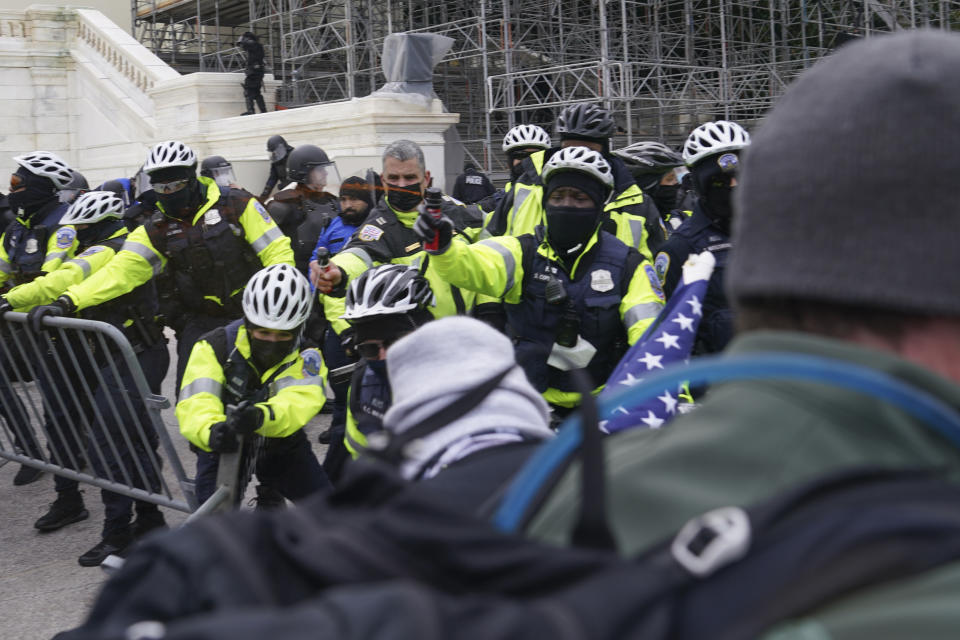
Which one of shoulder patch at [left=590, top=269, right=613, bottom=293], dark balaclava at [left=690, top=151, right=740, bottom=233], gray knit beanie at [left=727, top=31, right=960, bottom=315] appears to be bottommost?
shoulder patch at [left=590, top=269, right=613, bottom=293]

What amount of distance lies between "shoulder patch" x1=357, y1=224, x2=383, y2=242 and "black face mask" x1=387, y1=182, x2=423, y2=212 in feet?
0.66

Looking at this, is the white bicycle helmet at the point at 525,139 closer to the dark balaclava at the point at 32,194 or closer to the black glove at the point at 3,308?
the dark balaclava at the point at 32,194

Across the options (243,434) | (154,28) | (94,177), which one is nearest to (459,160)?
(94,177)

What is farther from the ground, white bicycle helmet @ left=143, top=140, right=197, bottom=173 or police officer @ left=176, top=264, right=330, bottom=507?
white bicycle helmet @ left=143, top=140, right=197, bottom=173

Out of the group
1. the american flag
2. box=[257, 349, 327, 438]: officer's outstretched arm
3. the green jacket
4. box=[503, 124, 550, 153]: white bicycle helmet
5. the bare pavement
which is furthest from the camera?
box=[503, 124, 550, 153]: white bicycle helmet

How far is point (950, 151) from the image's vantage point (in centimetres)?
88

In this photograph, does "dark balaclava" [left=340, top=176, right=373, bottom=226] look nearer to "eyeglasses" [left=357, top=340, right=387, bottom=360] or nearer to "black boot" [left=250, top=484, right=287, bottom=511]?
"black boot" [left=250, top=484, right=287, bottom=511]

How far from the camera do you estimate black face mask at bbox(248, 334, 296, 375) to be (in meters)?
A: 4.81

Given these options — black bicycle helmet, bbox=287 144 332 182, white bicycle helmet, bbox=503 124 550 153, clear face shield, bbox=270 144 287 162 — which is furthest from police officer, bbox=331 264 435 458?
clear face shield, bbox=270 144 287 162

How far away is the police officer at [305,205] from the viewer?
8.36 meters

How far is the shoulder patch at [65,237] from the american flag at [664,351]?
197 inches

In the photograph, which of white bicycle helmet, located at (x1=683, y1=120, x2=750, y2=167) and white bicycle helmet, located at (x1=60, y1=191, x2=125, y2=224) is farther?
white bicycle helmet, located at (x1=60, y1=191, x2=125, y2=224)

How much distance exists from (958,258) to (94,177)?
24.2m

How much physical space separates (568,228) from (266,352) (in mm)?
1581
